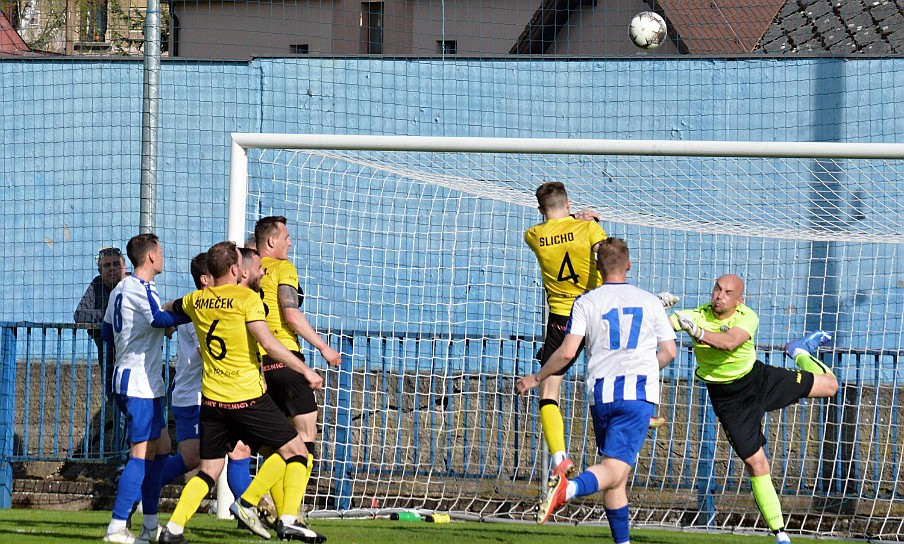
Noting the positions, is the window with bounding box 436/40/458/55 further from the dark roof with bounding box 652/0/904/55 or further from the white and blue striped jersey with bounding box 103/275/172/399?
the white and blue striped jersey with bounding box 103/275/172/399

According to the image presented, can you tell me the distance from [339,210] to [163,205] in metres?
2.09

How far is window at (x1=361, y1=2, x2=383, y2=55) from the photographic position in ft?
48.1

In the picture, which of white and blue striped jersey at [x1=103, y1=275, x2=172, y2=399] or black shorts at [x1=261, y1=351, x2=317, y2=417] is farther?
black shorts at [x1=261, y1=351, x2=317, y2=417]

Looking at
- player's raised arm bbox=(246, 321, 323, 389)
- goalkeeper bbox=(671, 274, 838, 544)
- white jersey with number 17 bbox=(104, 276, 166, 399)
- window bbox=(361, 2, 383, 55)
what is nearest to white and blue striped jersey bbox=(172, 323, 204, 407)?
white jersey with number 17 bbox=(104, 276, 166, 399)

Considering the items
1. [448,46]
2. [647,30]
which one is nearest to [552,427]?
[647,30]

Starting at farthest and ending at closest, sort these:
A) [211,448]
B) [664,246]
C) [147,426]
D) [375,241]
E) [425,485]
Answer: [375,241] → [664,246] → [425,485] → [147,426] → [211,448]

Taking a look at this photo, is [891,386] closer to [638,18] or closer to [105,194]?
[638,18]

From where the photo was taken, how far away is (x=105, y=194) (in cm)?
1209

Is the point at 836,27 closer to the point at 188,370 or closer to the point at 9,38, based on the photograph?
the point at 188,370

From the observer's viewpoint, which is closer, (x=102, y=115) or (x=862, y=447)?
(x=862, y=447)

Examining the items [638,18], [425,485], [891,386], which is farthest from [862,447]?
[638,18]

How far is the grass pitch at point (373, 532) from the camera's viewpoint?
22.5ft

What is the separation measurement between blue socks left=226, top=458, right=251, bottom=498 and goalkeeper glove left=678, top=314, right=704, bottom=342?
9.43 ft

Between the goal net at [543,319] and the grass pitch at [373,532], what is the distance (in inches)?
20.6
